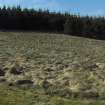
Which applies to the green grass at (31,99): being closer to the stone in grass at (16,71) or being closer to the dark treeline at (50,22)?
the stone in grass at (16,71)

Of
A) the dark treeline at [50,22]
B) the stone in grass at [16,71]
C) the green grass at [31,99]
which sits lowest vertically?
the green grass at [31,99]

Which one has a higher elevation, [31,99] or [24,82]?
[24,82]

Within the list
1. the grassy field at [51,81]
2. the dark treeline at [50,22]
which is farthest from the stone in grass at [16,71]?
the dark treeline at [50,22]

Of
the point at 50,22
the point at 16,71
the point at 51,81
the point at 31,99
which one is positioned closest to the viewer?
the point at 31,99

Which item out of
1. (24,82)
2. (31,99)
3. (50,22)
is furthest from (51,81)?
(50,22)

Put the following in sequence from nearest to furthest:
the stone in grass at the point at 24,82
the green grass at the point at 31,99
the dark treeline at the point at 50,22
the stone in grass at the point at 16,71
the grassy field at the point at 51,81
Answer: the green grass at the point at 31,99 → the grassy field at the point at 51,81 → the stone in grass at the point at 24,82 → the stone in grass at the point at 16,71 → the dark treeline at the point at 50,22

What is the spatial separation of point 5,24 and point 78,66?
67.2ft

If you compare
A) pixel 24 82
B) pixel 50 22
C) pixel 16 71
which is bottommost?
pixel 24 82

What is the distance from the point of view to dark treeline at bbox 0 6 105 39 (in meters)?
32.5

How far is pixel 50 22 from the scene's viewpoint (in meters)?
34.3

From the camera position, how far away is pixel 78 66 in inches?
505

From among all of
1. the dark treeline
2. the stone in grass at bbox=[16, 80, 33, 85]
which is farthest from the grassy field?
the dark treeline

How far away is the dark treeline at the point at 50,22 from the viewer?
3255 centimetres

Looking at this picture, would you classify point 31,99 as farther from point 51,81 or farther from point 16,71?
point 16,71
